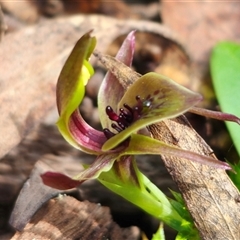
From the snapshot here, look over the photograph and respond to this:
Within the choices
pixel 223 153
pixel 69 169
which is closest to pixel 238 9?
pixel 223 153

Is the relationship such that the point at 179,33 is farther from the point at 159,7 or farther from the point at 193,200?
the point at 193,200

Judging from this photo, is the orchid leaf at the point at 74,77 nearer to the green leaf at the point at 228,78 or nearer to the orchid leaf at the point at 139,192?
the orchid leaf at the point at 139,192

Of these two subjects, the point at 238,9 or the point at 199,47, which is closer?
the point at 199,47

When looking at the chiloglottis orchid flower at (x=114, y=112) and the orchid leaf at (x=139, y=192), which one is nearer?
the chiloglottis orchid flower at (x=114, y=112)

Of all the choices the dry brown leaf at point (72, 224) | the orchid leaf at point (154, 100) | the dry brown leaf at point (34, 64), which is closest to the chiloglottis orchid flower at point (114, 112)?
the orchid leaf at point (154, 100)

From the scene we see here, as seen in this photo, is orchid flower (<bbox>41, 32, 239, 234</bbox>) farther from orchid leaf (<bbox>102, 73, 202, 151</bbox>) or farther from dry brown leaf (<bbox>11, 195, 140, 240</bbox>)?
dry brown leaf (<bbox>11, 195, 140, 240</bbox>)

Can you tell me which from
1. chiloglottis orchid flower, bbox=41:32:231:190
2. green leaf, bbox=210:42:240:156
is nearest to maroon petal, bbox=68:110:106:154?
chiloglottis orchid flower, bbox=41:32:231:190
